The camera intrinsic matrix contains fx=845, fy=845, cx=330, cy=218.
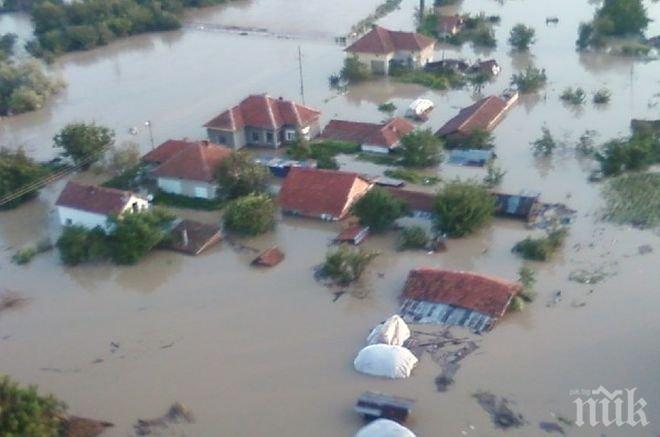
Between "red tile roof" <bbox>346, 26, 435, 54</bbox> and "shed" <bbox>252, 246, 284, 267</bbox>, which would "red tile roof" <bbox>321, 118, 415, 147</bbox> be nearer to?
"shed" <bbox>252, 246, 284, 267</bbox>

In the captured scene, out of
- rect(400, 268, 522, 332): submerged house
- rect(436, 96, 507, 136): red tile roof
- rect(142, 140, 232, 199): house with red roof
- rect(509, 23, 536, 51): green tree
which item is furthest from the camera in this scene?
rect(509, 23, 536, 51): green tree

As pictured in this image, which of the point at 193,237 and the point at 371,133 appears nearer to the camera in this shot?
the point at 193,237

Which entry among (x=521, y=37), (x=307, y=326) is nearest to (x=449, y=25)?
(x=521, y=37)

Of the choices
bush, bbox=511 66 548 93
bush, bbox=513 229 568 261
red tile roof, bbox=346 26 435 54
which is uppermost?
red tile roof, bbox=346 26 435 54

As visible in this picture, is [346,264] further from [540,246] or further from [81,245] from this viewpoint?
[81,245]

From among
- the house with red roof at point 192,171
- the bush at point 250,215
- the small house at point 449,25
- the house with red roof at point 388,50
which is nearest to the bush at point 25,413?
the bush at point 250,215

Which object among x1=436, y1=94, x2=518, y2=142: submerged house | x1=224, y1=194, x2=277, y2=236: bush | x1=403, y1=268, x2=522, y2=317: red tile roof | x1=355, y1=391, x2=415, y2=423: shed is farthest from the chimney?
x1=436, y1=94, x2=518, y2=142: submerged house

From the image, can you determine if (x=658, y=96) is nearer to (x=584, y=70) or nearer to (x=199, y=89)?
(x=584, y=70)
